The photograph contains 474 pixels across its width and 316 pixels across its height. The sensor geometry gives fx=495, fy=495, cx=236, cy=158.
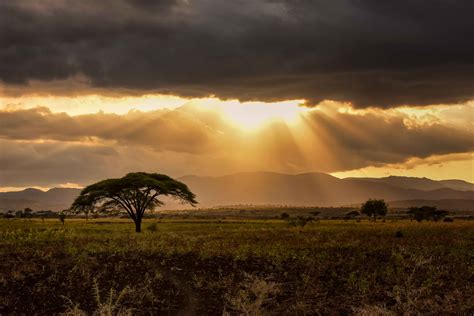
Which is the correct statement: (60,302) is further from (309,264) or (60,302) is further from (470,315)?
(470,315)

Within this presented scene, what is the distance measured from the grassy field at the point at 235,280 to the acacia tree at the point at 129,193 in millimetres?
30570

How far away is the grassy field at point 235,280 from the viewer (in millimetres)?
21523

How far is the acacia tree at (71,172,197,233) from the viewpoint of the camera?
67.4 m

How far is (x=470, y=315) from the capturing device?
18.7 m

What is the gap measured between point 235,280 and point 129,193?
144 feet

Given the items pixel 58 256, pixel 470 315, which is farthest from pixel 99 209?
pixel 470 315

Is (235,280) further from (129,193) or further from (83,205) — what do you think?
(83,205)

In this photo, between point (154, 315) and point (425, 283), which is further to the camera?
point (425, 283)

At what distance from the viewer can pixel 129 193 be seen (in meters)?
67.6

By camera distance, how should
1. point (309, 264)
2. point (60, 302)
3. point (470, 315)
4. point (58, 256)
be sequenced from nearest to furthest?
point (470, 315) → point (60, 302) → point (309, 264) → point (58, 256)

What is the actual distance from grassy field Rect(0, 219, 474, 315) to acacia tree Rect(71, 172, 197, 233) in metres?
30.6

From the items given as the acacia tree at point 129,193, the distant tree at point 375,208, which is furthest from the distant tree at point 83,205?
the distant tree at point 375,208

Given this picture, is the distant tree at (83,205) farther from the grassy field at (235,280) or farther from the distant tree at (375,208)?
the distant tree at (375,208)

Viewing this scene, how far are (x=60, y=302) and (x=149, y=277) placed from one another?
477 centimetres
